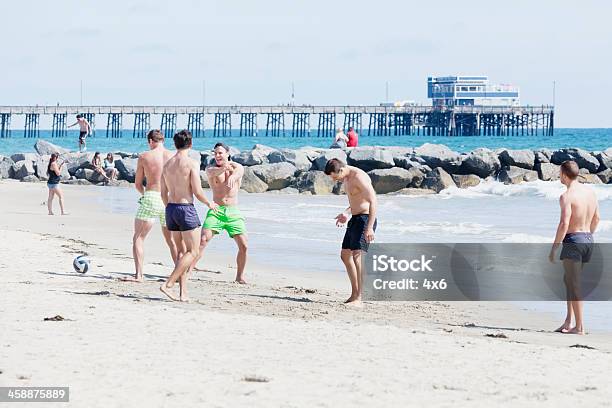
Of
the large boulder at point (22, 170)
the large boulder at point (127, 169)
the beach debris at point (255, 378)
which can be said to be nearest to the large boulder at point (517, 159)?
the large boulder at point (127, 169)

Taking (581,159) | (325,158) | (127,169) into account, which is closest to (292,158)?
(325,158)

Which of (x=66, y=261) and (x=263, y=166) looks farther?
(x=263, y=166)

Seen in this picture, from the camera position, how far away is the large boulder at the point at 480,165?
1265 inches

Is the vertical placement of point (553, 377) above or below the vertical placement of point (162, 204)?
below

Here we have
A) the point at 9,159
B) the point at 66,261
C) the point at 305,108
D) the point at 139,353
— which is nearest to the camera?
the point at 139,353

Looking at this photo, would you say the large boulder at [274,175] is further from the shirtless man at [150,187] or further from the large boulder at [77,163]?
the shirtless man at [150,187]

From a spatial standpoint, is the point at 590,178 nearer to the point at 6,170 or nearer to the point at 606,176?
the point at 606,176

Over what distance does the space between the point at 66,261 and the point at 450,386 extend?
6.47 metres

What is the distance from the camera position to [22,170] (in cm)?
3375

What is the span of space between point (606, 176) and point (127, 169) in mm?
15036

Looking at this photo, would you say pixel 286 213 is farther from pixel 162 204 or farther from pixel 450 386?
pixel 450 386

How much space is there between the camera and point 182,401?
556cm

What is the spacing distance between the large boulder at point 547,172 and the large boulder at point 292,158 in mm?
6993

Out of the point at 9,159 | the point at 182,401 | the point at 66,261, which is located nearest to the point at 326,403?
the point at 182,401
